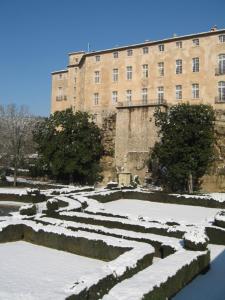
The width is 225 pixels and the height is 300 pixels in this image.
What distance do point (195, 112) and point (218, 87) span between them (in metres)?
7.94

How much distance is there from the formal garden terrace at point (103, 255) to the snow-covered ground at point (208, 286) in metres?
0.06

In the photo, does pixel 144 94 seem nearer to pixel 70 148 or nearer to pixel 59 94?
pixel 70 148

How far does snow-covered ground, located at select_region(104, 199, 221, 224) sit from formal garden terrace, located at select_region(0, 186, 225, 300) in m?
0.33

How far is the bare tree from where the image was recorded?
42.0 m

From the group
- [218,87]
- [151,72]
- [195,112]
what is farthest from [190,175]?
[151,72]

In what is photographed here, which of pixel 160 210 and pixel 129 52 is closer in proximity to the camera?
pixel 160 210

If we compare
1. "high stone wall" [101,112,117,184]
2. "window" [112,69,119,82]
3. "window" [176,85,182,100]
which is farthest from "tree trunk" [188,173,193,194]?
"window" [112,69,119,82]

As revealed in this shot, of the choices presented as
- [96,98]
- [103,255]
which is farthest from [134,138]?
[103,255]

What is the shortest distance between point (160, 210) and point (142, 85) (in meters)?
26.5

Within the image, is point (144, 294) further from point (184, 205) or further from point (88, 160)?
point (88, 160)

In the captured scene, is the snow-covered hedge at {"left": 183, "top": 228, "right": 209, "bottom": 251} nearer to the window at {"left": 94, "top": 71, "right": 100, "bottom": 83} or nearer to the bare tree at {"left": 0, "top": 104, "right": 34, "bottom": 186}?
the bare tree at {"left": 0, "top": 104, "right": 34, "bottom": 186}

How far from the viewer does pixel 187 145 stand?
34.8m

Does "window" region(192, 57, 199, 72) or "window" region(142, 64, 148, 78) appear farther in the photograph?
"window" region(142, 64, 148, 78)

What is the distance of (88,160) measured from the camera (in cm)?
4050
